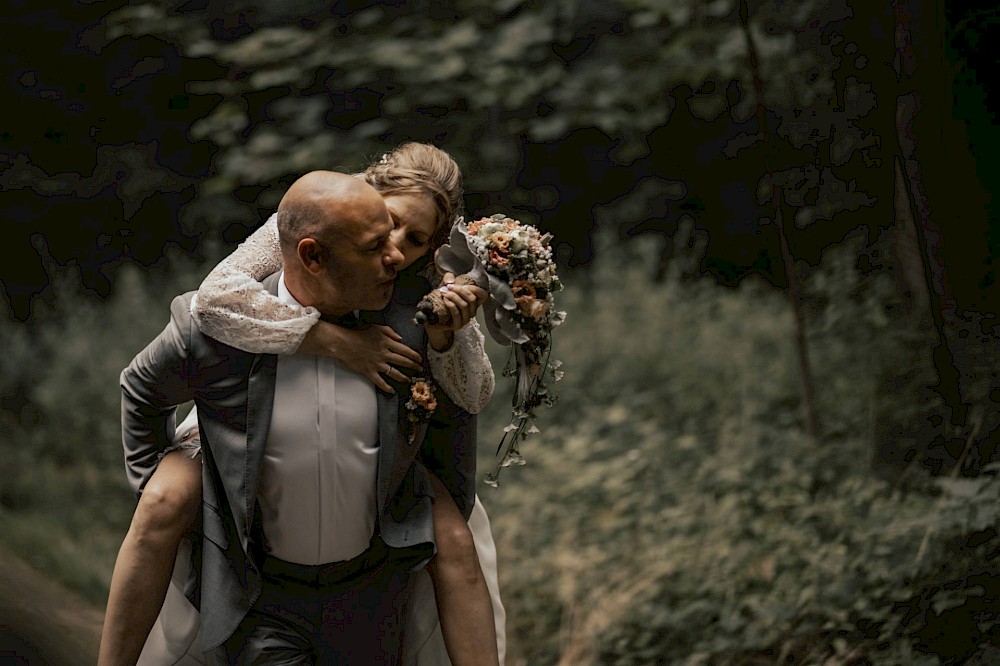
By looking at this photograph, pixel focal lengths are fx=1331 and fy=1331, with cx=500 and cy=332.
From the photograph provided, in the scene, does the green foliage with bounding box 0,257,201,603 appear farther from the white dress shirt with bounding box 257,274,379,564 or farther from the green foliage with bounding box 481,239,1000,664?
the white dress shirt with bounding box 257,274,379,564

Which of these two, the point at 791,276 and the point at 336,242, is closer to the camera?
the point at 336,242

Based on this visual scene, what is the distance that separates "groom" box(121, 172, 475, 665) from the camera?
8.18ft

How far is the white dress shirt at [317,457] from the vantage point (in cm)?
253

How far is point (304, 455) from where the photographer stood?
252 centimetres

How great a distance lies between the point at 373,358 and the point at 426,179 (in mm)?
376

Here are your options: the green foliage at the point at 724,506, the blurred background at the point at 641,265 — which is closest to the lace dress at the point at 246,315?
the blurred background at the point at 641,265

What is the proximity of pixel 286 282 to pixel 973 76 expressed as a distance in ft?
8.22

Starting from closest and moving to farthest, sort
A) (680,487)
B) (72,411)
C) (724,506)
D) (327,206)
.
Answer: (327,206), (724,506), (680,487), (72,411)

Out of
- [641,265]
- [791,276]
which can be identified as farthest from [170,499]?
[641,265]

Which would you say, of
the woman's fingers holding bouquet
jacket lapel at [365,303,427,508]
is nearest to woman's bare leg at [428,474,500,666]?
jacket lapel at [365,303,427,508]

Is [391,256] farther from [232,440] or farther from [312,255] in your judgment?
[232,440]

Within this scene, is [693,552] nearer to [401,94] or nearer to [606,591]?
[606,591]

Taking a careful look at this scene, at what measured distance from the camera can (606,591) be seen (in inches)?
180

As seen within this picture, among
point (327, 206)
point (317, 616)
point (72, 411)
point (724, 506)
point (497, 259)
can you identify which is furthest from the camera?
point (72, 411)
